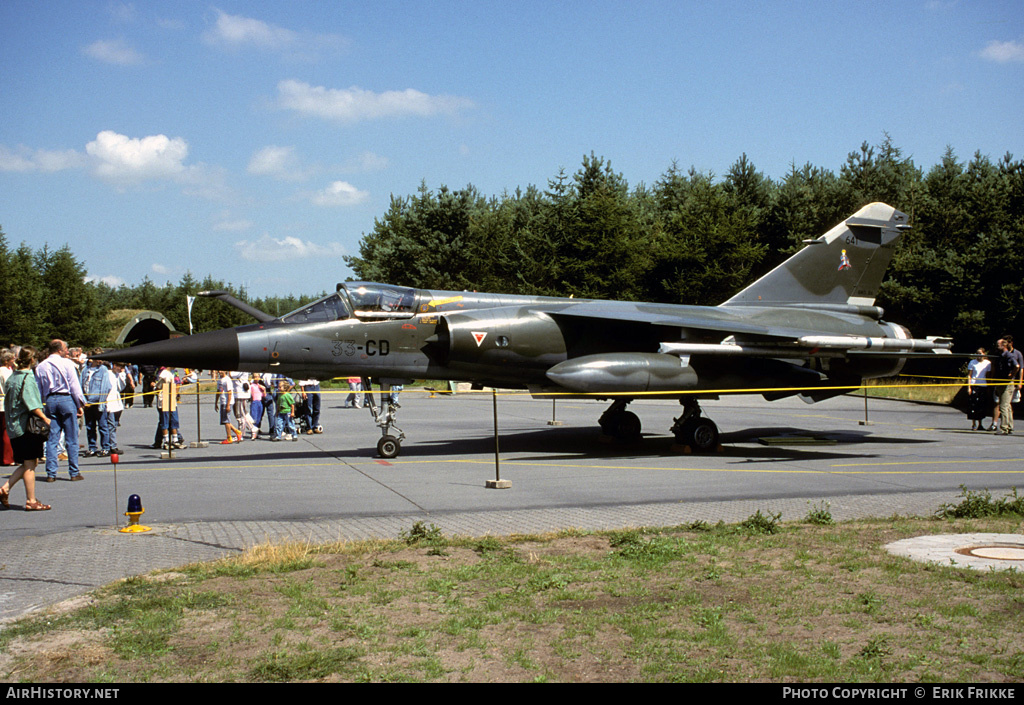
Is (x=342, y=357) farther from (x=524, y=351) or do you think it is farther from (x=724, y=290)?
(x=724, y=290)

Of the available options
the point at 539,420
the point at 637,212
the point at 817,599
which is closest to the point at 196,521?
the point at 817,599

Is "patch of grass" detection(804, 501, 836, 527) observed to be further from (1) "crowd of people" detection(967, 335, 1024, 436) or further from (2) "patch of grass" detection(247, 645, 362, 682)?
(1) "crowd of people" detection(967, 335, 1024, 436)

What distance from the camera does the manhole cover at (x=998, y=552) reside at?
6504 mm

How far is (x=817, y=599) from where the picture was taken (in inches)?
217

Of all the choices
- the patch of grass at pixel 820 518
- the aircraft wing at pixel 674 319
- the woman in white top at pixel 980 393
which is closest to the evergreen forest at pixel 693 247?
the woman in white top at pixel 980 393

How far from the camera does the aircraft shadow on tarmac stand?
1459 centimetres

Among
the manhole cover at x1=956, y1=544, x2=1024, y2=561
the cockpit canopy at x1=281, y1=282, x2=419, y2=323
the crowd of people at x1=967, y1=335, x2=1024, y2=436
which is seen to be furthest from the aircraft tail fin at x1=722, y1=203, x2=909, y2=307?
the manhole cover at x1=956, y1=544, x2=1024, y2=561

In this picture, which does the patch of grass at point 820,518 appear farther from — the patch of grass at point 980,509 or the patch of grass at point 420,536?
the patch of grass at point 420,536

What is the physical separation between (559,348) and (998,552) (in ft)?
28.8

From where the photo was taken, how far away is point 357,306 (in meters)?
13.8

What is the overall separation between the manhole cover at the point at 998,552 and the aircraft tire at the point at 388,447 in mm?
9304

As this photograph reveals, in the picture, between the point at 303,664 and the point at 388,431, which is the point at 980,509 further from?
the point at 388,431

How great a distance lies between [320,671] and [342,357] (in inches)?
379

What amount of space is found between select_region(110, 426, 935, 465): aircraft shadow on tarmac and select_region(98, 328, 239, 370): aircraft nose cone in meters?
2.32
